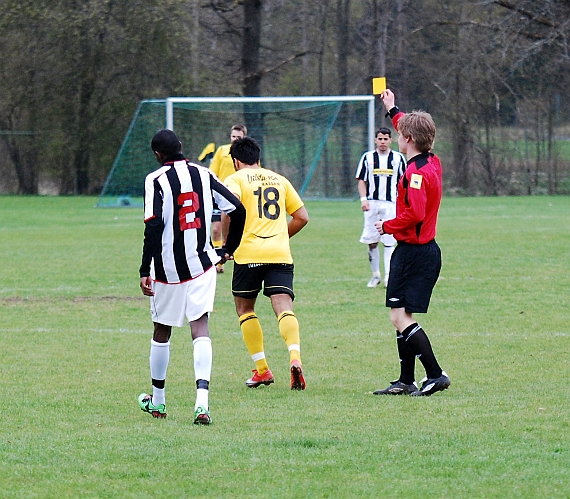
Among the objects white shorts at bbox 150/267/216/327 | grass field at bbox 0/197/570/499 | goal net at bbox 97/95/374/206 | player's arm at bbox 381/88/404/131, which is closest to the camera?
grass field at bbox 0/197/570/499

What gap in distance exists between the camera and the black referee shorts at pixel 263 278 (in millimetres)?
7246

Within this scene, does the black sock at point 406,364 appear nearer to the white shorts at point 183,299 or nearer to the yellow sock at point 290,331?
the yellow sock at point 290,331

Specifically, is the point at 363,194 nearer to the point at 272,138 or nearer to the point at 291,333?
the point at 291,333

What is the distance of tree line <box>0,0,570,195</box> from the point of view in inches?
1280

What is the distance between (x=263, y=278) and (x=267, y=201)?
0.58 meters

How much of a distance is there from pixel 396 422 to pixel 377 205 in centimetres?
775

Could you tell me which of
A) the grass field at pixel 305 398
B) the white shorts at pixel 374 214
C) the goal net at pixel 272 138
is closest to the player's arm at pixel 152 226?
the grass field at pixel 305 398

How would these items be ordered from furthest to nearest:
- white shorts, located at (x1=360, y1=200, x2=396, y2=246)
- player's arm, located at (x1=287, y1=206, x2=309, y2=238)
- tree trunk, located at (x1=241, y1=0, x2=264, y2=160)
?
tree trunk, located at (x1=241, y1=0, x2=264, y2=160), white shorts, located at (x1=360, y1=200, x2=396, y2=246), player's arm, located at (x1=287, y1=206, x2=309, y2=238)

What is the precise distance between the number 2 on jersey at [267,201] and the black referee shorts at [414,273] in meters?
1.03

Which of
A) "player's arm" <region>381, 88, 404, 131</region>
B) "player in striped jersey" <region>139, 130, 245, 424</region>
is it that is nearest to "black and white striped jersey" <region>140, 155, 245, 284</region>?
"player in striped jersey" <region>139, 130, 245, 424</region>

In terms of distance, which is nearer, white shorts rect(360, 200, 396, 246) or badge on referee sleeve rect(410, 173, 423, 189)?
badge on referee sleeve rect(410, 173, 423, 189)

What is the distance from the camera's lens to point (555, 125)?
32125 mm

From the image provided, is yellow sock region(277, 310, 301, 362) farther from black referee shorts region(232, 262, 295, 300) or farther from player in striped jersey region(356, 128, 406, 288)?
player in striped jersey region(356, 128, 406, 288)

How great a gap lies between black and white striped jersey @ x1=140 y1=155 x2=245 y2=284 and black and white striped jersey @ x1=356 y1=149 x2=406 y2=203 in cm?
739
